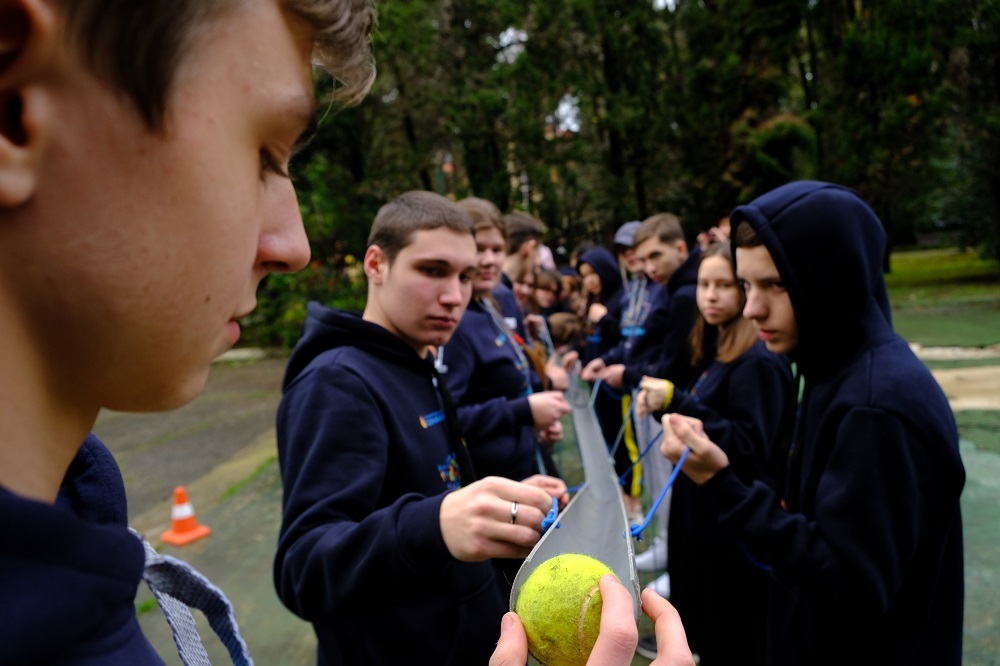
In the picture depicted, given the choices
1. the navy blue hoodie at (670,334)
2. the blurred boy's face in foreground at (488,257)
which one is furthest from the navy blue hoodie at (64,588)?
the navy blue hoodie at (670,334)

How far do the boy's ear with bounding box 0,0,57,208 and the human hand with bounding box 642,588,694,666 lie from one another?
0.86 meters

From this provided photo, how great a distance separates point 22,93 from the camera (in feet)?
1.74

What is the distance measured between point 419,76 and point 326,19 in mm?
15090

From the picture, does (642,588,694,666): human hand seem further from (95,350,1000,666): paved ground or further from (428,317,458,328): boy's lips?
(95,350,1000,666): paved ground

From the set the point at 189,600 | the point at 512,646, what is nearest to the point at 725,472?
the point at 512,646

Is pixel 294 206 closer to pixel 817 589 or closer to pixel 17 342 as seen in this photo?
pixel 17 342

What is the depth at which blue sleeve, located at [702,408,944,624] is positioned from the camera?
1822 millimetres

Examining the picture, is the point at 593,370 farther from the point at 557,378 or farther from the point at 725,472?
the point at 725,472

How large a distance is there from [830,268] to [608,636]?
1.71 meters

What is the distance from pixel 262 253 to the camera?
82 cm

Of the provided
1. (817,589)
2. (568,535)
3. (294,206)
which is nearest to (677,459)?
(817,589)

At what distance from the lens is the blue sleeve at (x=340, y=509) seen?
137 centimetres

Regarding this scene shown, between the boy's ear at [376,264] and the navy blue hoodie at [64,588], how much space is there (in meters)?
1.90

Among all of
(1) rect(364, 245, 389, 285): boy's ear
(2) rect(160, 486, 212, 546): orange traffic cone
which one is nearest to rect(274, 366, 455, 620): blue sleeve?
(1) rect(364, 245, 389, 285): boy's ear
